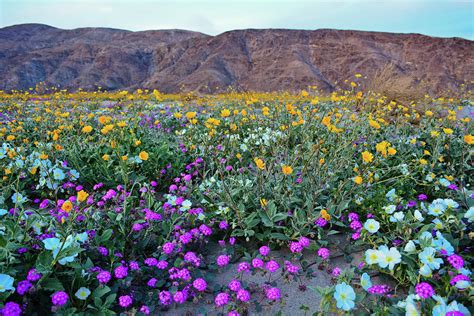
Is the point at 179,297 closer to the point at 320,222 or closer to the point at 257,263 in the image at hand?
the point at 257,263

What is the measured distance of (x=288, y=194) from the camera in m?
2.42

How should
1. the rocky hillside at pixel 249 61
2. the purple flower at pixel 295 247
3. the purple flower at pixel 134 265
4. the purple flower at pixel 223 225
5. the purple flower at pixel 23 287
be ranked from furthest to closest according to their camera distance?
the rocky hillside at pixel 249 61
the purple flower at pixel 223 225
the purple flower at pixel 295 247
the purple flower at pixel 134 265
the purple flower at pixel 23 287

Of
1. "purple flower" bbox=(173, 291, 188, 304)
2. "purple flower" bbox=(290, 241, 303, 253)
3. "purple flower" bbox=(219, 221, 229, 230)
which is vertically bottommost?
"purple flower" bbox=(173, 291, 188, 304)

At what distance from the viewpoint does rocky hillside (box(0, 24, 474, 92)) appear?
40.8 metres

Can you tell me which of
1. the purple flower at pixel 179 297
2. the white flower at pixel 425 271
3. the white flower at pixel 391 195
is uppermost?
the white flower at pixel 391 195

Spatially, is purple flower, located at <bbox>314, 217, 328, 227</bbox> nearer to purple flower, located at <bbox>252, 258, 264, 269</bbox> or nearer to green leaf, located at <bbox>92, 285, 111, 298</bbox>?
purple flower, located at <bbox>252, 258, 264, 269</bbox>

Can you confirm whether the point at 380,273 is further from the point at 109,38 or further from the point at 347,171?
the point at 109,38

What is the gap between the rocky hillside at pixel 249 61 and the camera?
40812 mm

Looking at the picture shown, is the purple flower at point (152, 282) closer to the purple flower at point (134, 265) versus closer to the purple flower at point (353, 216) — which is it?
the purple flower at point (134, 265)

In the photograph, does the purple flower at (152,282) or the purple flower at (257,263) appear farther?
the purple flower at (257,263)

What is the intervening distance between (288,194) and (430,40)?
51541 millimetres

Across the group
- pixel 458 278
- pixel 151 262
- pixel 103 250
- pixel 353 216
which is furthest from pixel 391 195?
pixel 103 250

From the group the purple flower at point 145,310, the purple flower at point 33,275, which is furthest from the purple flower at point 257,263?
the purple flower at point 33,275

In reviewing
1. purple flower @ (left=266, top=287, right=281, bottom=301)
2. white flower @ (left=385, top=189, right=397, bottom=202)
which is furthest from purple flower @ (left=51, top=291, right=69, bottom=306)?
white flower @ (left=385, top=189, right=397, bottom=202)
